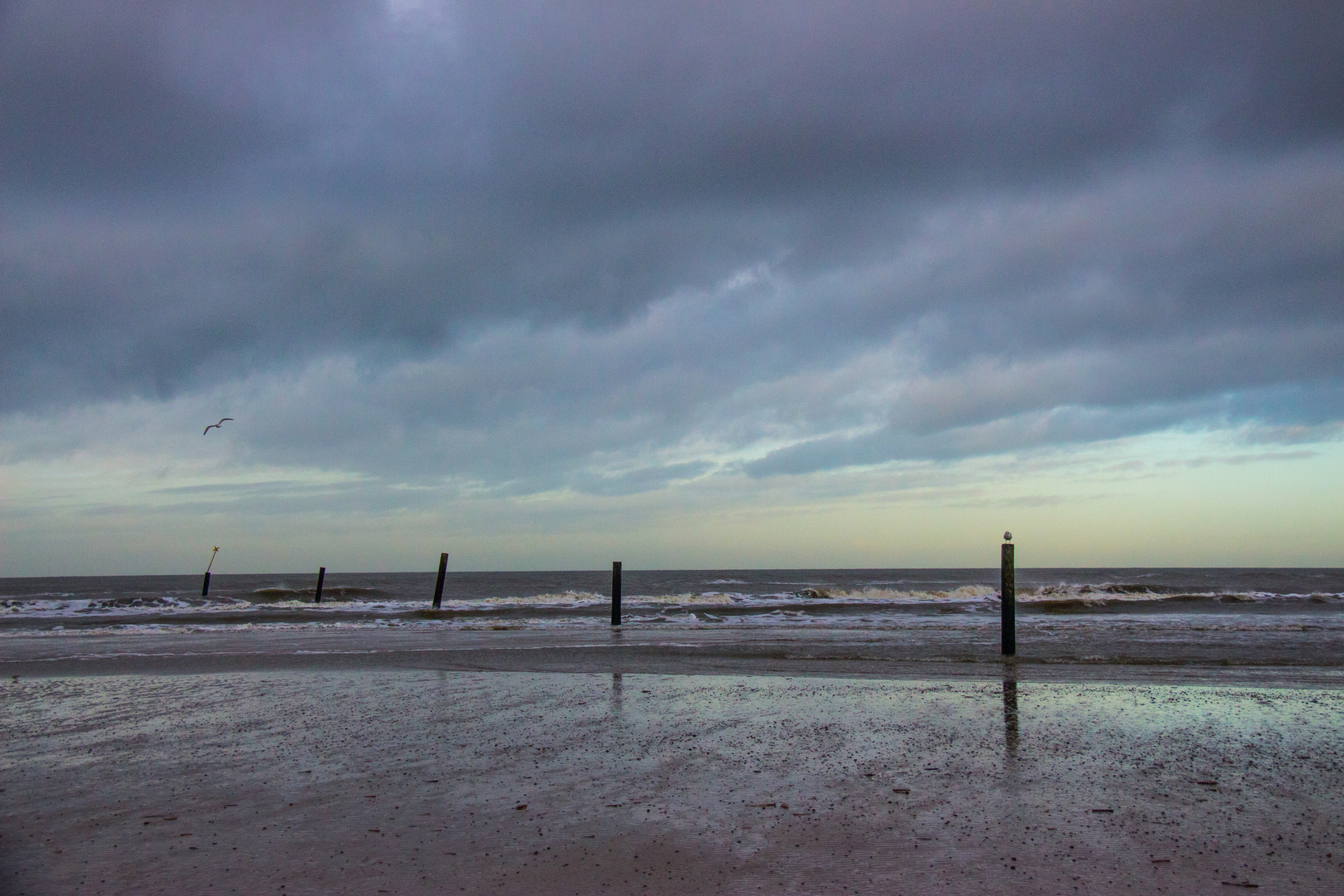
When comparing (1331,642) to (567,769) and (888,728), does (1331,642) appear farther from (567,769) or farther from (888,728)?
(567,769)

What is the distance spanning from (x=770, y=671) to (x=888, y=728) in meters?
5.34

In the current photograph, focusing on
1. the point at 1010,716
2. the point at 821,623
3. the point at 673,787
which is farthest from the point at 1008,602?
the point at 673,787

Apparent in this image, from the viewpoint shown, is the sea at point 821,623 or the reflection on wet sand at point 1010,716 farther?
the sea at point 821,623

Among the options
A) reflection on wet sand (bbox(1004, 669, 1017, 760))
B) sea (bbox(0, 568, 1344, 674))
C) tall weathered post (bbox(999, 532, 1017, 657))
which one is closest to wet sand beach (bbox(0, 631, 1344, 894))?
reflection on wet sand (bbox(1004, 669, 1017, 760))

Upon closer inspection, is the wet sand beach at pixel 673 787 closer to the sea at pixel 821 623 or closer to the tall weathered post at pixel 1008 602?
the tall weathered post at pixel 1008 602

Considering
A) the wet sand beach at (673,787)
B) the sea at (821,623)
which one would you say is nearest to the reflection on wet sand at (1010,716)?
the wet sand beach at (673,787)

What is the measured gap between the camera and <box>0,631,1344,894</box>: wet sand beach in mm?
4277

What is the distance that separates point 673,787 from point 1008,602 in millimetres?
13378

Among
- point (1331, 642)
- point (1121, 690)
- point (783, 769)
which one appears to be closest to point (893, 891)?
point (783, 769)

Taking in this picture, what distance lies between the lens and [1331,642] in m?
18.5

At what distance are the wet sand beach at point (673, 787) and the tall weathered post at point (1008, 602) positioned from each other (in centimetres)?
500

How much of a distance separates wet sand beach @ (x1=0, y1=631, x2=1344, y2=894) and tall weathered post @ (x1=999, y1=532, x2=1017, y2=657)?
5000 millimetres

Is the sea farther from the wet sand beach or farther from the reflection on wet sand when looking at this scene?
the wet sand beach

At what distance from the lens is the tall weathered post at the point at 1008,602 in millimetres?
16625
